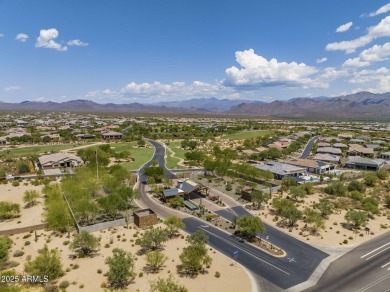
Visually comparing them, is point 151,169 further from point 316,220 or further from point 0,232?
point 316,220

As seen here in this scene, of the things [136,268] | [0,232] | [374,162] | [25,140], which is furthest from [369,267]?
[25,140]

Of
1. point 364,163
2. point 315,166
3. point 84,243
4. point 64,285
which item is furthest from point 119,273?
point 364,163

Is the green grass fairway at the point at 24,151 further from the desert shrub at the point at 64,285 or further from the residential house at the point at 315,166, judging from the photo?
the residential house at the point at 315,166

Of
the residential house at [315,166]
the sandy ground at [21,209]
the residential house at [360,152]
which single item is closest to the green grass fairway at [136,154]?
the sandy ground at [21,209]

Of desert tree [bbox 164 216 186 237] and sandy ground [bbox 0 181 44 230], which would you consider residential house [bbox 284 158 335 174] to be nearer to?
desert tree [bbox 164 216 186 237]

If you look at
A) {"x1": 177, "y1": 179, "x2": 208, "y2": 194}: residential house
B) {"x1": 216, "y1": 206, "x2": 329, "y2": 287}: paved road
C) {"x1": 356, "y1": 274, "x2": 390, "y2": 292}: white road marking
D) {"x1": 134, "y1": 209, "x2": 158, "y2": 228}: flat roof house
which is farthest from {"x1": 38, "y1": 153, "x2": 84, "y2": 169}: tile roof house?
{"x1": 356, "y1": 274, "x2": 390, "y2": 292}: white road marking

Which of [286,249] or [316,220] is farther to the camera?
[316,220]

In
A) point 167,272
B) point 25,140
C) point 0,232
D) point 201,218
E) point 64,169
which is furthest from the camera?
point 25,140
